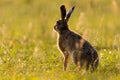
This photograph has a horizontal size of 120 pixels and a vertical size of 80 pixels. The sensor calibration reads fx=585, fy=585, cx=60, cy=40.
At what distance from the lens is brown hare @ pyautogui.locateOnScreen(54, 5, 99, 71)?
993 cm

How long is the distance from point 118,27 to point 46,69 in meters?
9.84

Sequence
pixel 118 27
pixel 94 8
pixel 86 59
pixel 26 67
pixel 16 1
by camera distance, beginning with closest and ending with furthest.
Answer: pixel 86 59 → pixel 26 67 → pixel 118 27 → pixel 94 8 → pixel 16 1

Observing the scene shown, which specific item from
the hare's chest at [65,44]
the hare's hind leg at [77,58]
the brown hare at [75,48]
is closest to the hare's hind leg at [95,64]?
the brown hare at [75,48]

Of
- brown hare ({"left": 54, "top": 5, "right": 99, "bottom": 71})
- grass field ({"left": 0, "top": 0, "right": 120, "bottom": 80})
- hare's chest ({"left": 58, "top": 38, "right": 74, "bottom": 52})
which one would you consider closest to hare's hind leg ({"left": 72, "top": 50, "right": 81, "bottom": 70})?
brown hare ({"left": 54, "top": 5, "right": 99, "bottom": 71})

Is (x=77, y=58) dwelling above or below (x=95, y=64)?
above

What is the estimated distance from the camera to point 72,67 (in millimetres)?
10734

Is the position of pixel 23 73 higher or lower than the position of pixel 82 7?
lower

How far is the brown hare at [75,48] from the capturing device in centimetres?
993

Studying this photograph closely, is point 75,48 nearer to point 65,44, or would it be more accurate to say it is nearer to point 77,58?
point 77,58

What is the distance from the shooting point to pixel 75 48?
10.2 metres

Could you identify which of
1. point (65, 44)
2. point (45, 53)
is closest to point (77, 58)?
point (65, 44)

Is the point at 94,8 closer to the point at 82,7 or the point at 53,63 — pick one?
the point at 82,7

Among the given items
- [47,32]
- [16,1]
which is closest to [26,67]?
[47,32]

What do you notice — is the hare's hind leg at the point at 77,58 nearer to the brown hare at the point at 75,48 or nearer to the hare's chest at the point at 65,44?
the brown hare at the point at 75,48
